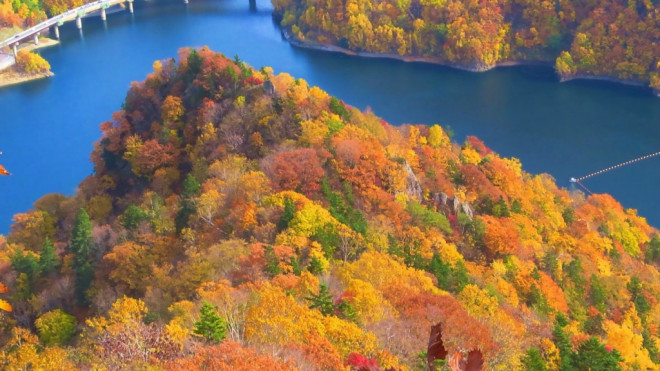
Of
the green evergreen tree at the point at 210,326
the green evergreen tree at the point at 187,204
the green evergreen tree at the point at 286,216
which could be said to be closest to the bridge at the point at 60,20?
the green evergreen tree at the point at 187,204

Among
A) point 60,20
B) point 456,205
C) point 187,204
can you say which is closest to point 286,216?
point 187,204

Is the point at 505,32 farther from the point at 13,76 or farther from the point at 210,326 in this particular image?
the point at 210,326

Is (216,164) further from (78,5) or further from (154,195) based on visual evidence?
(78,5)

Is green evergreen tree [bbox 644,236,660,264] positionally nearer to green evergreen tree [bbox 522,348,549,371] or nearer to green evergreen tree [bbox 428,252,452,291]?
green evergreen tree [bbox 428,252,452,291]

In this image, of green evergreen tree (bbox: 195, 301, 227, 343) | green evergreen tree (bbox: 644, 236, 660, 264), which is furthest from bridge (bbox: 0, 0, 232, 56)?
green evergreen tree (bbox: 195, 301, 227, 343)

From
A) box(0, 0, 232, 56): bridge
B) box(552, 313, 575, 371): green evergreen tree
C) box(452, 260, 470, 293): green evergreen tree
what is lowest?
box(0, 0, 232, 56): bridge

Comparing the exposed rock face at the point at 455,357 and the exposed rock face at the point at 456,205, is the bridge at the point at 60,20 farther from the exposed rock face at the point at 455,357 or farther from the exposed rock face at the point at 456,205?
the exposed rock face at the point at 455,357

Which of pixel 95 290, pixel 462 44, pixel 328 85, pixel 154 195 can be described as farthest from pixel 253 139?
pixel 462 44
